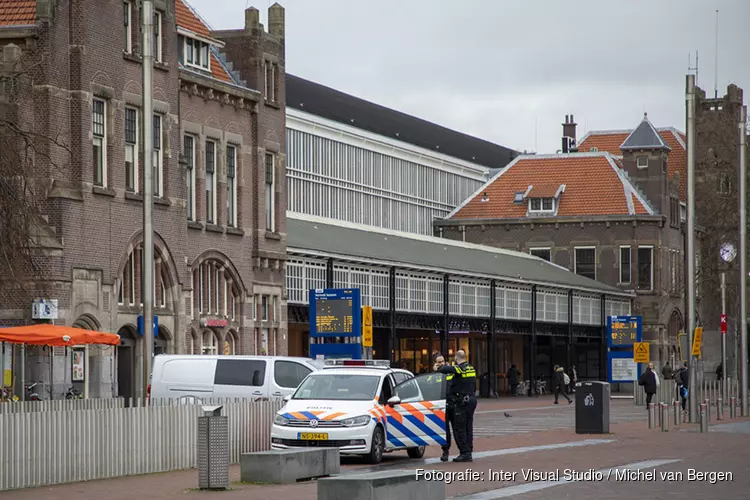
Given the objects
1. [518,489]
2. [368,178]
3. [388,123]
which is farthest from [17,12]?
[388,123]

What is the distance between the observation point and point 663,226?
305ft

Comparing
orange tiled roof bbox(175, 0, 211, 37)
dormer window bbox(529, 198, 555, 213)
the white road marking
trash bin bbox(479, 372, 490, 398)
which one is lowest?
trash bin bbox(479, 372, 490, 398)

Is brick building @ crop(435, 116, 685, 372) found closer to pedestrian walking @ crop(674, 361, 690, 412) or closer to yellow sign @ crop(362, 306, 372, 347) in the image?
pedestrian walking @ crop(674, 361, 690, 412)

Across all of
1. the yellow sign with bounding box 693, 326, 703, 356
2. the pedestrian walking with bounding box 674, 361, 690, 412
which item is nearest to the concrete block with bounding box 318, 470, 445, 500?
the yellow sign with bounding box 693, 326, 703, 356

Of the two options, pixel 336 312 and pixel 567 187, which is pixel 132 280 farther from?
pixel 567 187

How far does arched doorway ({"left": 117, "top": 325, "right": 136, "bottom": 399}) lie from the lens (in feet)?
140

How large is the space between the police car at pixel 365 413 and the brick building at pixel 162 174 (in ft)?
29.5

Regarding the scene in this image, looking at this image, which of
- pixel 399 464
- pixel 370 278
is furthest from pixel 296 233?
pixel 399 464

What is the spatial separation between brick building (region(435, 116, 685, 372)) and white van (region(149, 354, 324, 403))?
198 feet

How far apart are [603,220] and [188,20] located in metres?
49.6

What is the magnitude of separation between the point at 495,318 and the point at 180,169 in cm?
3013

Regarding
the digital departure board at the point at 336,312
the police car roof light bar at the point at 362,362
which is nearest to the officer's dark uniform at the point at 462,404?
the police car roof light bar at the point at 362,362

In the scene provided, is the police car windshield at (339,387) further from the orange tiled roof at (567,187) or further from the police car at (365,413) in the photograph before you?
the orange tiled roof at (567,187)

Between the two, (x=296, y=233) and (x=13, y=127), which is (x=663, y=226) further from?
(x=13, y=127)
